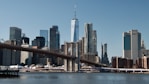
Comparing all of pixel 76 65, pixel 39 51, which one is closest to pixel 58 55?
pixel 39 51

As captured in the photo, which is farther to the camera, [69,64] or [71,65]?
[69,64]

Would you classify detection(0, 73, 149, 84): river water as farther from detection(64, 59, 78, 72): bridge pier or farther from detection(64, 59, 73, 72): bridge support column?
detection(64, 59, 73, 72): bridge support column

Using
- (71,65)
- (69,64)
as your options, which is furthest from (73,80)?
(69,64)

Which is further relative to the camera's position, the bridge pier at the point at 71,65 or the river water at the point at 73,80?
the bridge pier at the point at 71,65

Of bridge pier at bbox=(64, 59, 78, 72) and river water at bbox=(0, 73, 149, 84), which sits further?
bridge pier at bbox=(64, 59, 78, 72)

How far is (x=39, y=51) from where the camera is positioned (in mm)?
135625

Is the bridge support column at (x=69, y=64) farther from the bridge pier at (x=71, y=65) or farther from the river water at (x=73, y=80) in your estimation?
the river water at (x=73, y=80)

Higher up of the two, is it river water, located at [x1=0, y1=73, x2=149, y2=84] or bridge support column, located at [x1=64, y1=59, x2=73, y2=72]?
bridge support column, located at [x1=64, y1=59, x2=73, y2=72]

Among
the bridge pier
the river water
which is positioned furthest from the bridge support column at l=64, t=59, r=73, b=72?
the river water

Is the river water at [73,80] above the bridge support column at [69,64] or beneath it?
beneath

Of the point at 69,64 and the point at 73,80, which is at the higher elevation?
the point at 69,64

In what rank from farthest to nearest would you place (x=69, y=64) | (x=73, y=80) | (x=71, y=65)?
1. (x=69, y=64)
2. (x=71, y=65)
3. (x=73, y=80)

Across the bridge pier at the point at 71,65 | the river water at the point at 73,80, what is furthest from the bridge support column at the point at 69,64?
the river water at the point at 73,80

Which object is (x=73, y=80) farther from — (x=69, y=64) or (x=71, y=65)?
(x=69, y=64)
